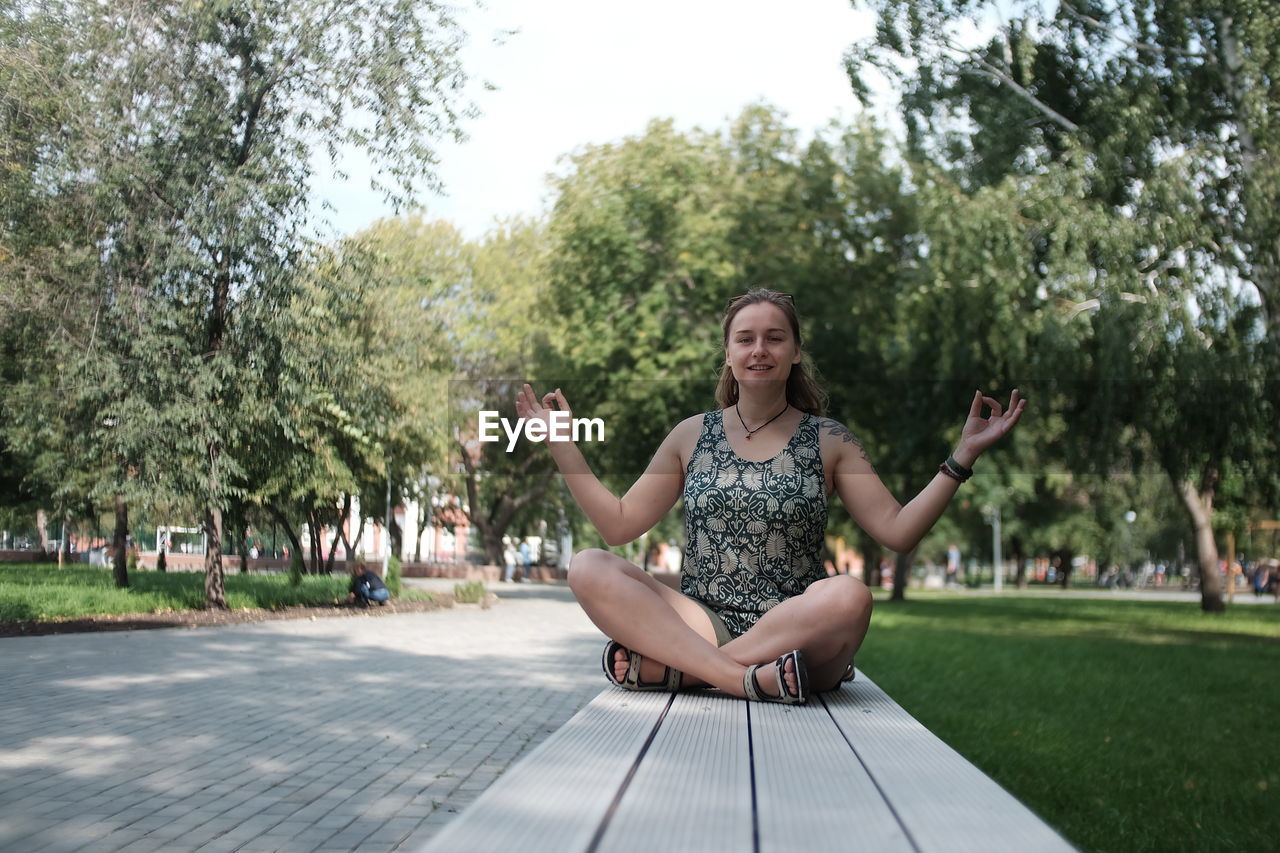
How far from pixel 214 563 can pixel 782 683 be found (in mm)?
13202

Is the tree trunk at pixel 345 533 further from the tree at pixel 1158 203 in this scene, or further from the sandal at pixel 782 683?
the sandal at pixel 782 683

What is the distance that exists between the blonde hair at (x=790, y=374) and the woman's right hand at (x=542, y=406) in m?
0.49

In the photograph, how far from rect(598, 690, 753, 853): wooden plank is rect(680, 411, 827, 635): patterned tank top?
75cm

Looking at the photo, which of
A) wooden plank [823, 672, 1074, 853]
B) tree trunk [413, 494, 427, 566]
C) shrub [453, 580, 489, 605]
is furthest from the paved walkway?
shrub [453, 580, 489, 605]

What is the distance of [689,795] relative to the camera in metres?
1.68

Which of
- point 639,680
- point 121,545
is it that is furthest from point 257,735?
point 121,545

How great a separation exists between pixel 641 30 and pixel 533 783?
25.1 meters

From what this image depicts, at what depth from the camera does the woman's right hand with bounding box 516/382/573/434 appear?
306 centimetres

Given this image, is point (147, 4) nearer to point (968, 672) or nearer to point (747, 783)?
point (968, 672)

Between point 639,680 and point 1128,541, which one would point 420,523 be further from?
point 1128,541

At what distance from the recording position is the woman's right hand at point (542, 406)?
3062mm

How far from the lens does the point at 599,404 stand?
64.4 feet

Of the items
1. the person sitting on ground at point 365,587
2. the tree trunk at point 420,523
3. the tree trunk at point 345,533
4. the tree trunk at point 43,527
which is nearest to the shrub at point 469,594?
the tree trunk at point 420,523

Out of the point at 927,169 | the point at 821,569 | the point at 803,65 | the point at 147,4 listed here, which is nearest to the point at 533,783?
the point at 821,569
